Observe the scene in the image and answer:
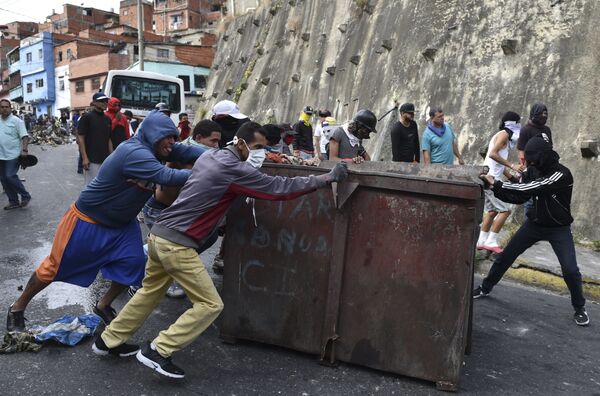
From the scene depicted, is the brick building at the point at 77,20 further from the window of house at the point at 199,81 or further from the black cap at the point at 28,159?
the black cap at the point at 28,159

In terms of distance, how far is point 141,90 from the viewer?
14281mm

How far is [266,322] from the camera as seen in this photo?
366 cm

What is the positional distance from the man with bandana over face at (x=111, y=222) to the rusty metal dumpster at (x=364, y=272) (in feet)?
2.19

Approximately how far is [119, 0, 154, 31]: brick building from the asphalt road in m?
61.8

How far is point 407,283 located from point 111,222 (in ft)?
6.85

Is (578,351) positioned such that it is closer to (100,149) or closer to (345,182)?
(345,182)

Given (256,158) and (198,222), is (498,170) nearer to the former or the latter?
(256,158)

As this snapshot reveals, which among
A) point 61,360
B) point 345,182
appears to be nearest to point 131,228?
point 61,360

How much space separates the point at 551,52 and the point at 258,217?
7.14m

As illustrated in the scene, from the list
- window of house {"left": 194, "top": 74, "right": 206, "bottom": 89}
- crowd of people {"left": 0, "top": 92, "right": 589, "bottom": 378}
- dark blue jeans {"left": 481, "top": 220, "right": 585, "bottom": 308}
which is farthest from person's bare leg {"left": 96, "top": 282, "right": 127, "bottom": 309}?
window of house {"left": 194, "top": 74, "right": 206, "bottom": 89}

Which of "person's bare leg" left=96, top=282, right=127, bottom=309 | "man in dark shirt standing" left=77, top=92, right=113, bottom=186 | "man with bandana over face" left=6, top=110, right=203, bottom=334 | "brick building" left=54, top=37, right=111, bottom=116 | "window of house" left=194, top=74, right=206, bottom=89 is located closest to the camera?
"man with bandana over face" left=6, top=110, right=203, bottom=334

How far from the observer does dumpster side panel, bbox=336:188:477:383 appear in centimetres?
317

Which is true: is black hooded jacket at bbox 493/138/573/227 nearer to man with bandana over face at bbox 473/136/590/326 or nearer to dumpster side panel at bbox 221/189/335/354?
man with bandana over face at bbox 473/136/590/326

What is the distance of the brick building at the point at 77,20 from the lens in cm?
5831
